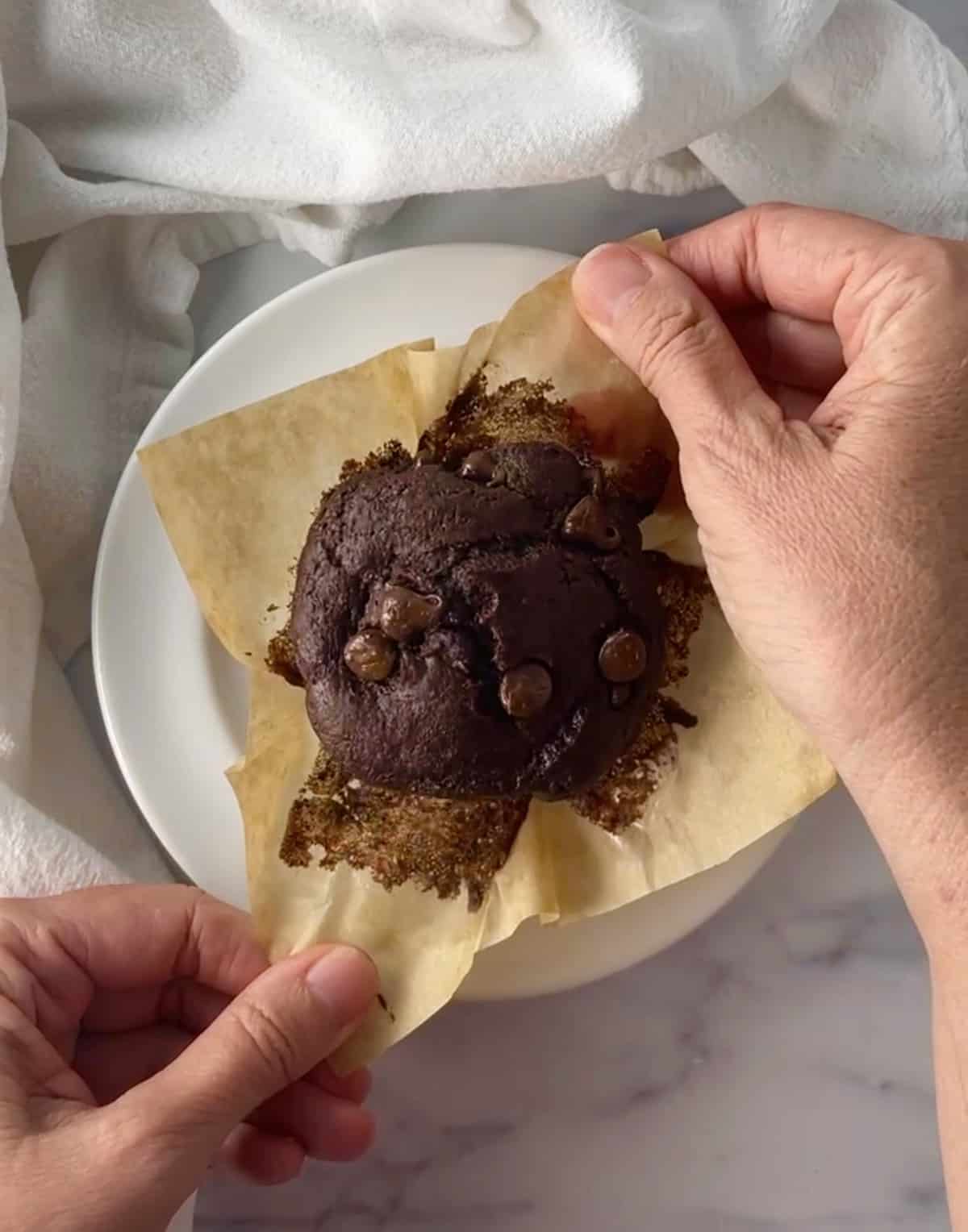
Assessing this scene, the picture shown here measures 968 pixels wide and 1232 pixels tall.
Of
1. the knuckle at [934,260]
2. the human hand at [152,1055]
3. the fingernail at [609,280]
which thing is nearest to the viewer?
the human hand at [152,1055]

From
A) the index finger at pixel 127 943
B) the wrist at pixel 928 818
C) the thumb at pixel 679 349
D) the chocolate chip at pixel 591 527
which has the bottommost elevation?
the index finger at pixel 127 943

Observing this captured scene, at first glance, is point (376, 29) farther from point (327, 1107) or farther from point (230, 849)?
point (327, 1107)

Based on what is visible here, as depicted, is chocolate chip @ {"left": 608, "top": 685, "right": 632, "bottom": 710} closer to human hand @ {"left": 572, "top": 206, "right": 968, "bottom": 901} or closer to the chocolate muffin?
the chocolate muffin

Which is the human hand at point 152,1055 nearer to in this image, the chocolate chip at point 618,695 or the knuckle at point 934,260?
the chocolate chip at point 618,695

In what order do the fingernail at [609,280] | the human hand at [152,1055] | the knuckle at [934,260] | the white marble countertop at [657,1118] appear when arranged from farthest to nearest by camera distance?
the white marble countertop at [657,1118] → the fingernail at [609,280] → the knuckle at [934,260] → the human hand at [152,1055]

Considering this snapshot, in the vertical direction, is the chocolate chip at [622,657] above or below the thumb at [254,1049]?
above

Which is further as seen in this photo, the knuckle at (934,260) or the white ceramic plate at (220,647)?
the white ceramic plate at (220,647)

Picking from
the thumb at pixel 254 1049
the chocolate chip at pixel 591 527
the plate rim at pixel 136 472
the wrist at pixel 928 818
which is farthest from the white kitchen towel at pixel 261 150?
the wrist at pixel 928 818

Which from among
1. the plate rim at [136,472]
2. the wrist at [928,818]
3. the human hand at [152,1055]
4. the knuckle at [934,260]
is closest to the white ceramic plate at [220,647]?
the plate rim at [136,472]

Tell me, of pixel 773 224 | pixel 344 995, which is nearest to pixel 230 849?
pixel 344 995
